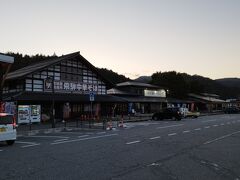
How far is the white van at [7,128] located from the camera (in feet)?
44.4

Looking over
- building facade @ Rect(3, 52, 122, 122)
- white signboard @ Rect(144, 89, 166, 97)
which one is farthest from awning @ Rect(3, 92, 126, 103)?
white signboard @ Rect(144, 89, 166, 97)

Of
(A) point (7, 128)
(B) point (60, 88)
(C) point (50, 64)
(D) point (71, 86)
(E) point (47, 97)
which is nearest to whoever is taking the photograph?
(A) point (7, 128)

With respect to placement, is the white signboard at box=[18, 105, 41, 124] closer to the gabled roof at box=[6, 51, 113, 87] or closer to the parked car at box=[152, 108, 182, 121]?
the gabled roof at box=[6, 51, 113, 87]

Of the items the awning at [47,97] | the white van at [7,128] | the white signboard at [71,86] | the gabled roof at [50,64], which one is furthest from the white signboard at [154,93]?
the white van at [7,128]

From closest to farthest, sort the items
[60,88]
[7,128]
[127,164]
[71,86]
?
[127,164]
[7,128]
[60,88]
[71,86]

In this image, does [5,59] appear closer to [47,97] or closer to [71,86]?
[47,97]

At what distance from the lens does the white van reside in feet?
44.4

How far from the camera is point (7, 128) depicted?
45.3 feet

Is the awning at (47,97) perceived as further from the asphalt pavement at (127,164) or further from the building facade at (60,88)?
the asphalt pavement at (127,164)

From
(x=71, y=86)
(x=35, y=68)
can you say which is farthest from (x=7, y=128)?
(x=71, y=86)

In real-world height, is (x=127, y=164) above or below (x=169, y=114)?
below

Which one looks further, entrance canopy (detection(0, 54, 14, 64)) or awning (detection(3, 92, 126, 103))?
awning (detection(3, 92, 126, 103))

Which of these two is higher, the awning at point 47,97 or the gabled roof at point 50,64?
the gabled roof at point 50,64

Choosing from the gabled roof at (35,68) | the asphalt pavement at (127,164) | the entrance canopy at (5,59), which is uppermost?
the gabled roof at (35,68)
